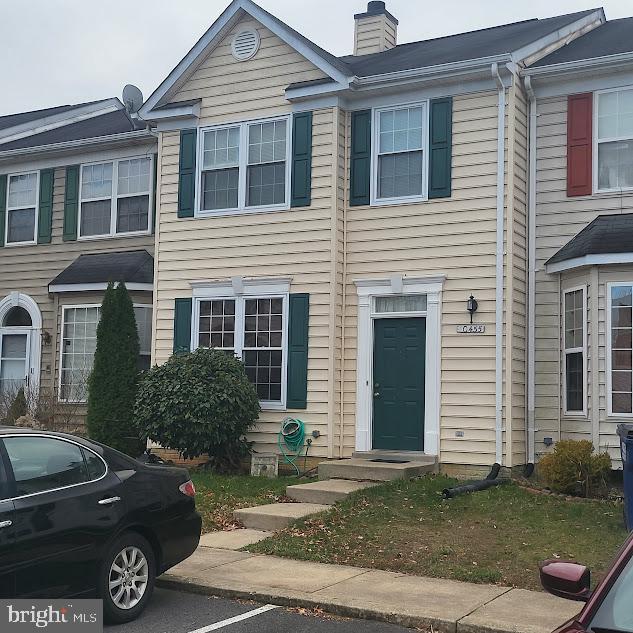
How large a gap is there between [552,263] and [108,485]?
837cm

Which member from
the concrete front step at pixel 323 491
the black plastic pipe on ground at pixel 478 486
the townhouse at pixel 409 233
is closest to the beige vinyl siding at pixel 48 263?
the townhouse at pixel 409 233

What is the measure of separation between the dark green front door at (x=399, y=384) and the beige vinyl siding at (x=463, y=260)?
16.0 inches

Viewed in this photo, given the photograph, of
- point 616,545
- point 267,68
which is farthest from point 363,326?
point 616,545

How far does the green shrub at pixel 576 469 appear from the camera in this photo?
37.9ft

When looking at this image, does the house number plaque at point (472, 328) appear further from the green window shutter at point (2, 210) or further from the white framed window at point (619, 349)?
the green window shutter at point (2, 210)

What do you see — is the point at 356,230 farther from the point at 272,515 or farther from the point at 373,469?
the point at 272,515

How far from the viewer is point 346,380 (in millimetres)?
13844

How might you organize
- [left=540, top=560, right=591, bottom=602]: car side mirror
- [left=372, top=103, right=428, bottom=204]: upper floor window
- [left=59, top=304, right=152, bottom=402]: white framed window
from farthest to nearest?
[left=59, top=304, right=152, bottom=402]: white framed window, [left=372, top=103, right=428, bottom=204]: upper floor window, [left=540, top=560, right=591, bottom=602]: car side mirror

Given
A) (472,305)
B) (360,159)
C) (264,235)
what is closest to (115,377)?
(264,235)

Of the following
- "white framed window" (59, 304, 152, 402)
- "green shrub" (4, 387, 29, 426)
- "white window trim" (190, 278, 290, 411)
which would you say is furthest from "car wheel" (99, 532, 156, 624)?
"green shrub" (4, 387, 29, 426)

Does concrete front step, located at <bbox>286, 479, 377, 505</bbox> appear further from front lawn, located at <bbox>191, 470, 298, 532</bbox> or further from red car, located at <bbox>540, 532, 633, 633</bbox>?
red car, located at <bbox>540, 532, 633, 633</bbox>

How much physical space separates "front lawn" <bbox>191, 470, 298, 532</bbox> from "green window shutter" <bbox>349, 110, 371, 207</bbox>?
4532mm

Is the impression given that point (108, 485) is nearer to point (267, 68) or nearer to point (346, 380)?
point (346, 380)

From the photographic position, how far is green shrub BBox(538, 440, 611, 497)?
1156cm
